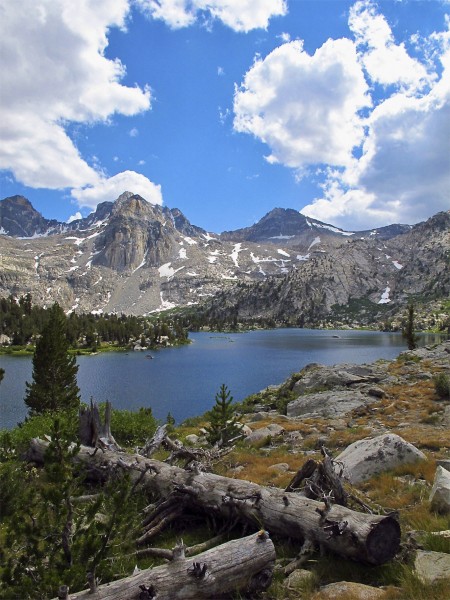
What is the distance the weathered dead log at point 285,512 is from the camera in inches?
315

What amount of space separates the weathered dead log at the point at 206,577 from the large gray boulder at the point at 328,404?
21.7m

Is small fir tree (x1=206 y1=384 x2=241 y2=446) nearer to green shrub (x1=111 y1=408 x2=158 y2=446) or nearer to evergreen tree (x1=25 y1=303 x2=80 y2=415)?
green shrub (x1=111 y1=408 x2=158 y2=446)

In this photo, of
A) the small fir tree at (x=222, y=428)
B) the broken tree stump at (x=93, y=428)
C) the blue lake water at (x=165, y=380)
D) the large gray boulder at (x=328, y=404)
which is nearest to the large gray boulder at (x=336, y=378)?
the large gray boulder at (x=328, y=404)

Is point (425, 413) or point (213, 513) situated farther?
point (425, 413)

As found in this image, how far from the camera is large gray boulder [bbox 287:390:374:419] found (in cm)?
Answer: 3005

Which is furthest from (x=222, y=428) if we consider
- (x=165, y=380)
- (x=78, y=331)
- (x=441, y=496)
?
(x=78, y=331)

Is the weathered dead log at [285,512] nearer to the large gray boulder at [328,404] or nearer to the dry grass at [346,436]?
the dry grass at [346,436]

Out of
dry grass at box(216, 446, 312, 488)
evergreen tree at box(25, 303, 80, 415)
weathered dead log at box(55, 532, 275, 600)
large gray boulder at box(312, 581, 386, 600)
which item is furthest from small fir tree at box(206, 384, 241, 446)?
evergreen tree at box(25, 303, 80, 415)

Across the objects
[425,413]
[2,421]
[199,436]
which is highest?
[425,413]

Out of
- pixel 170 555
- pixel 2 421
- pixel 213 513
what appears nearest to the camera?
pixel 170 555

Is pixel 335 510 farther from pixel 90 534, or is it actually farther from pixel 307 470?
pixel 90 534

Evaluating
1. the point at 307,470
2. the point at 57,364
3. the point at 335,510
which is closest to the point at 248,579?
the point at 335,510

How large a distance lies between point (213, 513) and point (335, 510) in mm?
3495

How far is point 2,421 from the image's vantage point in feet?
159
